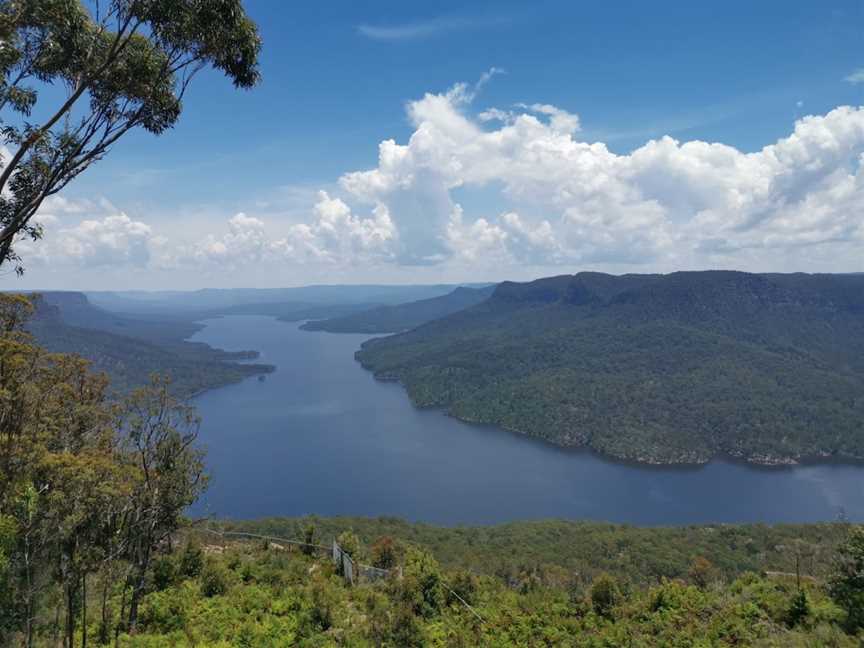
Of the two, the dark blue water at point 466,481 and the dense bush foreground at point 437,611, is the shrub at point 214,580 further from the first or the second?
the dark blue water at point 466,481

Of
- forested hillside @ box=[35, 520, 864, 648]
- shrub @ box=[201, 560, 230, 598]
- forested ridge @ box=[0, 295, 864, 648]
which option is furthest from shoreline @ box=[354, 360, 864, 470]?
shrub @ box=[201, 560, 230, 598]

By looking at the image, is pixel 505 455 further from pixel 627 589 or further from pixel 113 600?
pixel 113 600

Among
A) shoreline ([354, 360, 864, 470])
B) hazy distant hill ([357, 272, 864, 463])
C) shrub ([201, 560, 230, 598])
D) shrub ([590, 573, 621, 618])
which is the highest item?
shrub ([201, 560, 230, 598])

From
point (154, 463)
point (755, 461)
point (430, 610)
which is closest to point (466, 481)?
point (755, 461)

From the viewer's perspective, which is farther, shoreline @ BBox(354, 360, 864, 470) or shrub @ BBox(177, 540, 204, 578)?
shoreline @ BBox(354, 360, 864, 470)

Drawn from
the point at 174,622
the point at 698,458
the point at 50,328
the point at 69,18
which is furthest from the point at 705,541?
the point at 50,328

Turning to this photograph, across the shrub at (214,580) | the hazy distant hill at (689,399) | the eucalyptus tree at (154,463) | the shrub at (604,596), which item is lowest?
the hazy distant hill at (689,399)

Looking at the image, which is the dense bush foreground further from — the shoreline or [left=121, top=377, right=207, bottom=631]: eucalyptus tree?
the shoreline

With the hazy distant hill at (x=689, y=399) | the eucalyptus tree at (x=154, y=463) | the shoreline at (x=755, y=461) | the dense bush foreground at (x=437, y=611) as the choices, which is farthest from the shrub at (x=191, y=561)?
the hazy distant hill at (x=689, y=399)
